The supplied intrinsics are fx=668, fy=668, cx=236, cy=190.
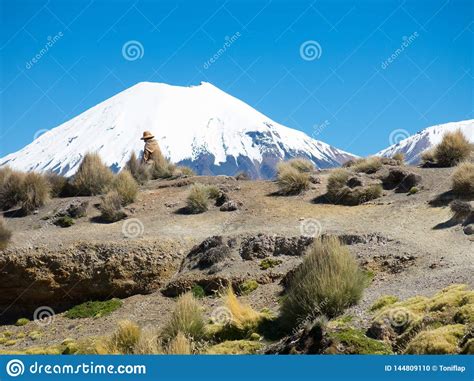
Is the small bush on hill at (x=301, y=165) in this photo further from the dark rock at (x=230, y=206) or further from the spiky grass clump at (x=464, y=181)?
the spiky grass clump at (x=464, y=181)

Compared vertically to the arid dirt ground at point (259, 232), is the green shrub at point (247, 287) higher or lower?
lower

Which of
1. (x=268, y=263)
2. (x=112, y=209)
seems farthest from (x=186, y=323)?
(x=112, y=209)

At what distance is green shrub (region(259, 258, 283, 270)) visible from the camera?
17750 millimetres

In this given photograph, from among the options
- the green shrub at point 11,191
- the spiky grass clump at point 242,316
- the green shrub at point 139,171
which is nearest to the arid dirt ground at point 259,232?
the green shrub at point 11,191

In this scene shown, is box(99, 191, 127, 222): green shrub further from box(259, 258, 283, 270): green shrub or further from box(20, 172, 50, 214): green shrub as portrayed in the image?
box(259, 258, 283, 270): green shrub

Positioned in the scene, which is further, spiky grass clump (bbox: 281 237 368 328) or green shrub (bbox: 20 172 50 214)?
green shrub (bbox: 20 172 50 214)

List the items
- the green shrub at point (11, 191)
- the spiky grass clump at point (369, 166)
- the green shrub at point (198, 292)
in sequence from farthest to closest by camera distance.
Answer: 1. the spiky grass clump at point (369, 166)
2. the green shrub at point (11, 191)
3. the green shrub at point (198, 292)

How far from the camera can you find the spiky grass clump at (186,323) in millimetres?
12789

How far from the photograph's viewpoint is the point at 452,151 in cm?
2566

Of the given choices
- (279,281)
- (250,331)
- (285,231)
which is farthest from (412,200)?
(250,331)

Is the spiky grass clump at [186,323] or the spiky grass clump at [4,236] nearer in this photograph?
the spiky grass clump at [186,323]

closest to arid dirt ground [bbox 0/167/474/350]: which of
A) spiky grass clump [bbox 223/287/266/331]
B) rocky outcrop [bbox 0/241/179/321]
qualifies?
rocky outcrop [bbox 0/241/179/321]

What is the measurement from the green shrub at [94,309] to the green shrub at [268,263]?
13.4 ft

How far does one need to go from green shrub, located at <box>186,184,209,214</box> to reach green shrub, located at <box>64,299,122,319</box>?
553cm
